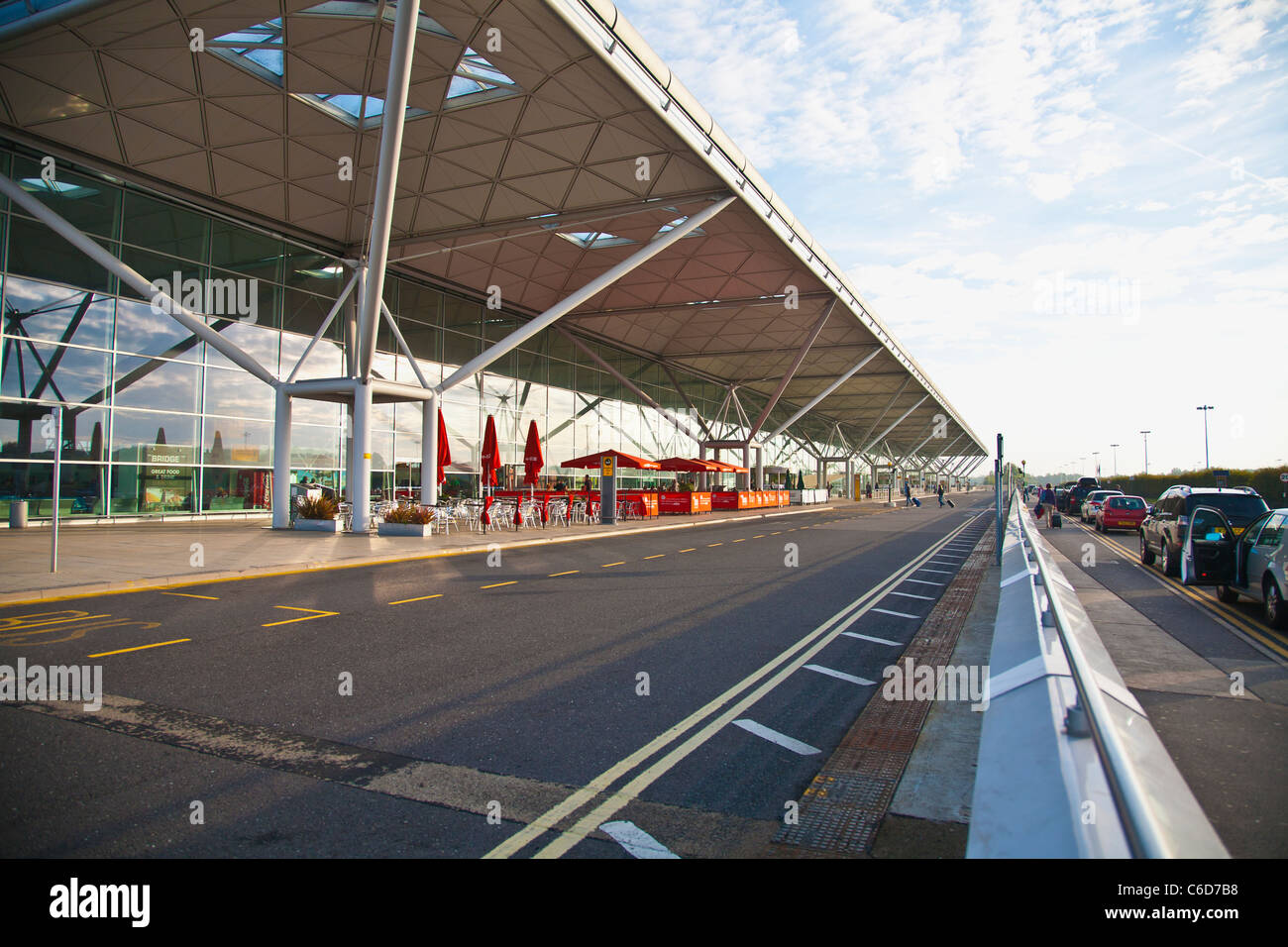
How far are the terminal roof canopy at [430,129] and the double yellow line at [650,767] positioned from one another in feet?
44.5

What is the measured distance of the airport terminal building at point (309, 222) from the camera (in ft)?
55.1

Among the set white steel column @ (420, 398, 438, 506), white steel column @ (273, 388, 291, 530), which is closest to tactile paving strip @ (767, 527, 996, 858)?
white steel column @ (420, 398, 438, 506)

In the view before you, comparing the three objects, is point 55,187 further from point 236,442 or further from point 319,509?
point 319,509

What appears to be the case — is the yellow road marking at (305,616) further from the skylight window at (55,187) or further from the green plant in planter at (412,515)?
the skylight window at (55,187)

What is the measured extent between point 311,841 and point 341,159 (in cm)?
2272

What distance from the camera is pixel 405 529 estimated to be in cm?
2070

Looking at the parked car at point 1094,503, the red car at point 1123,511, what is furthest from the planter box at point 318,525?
the parked car at point 1094,503

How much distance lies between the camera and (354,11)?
16188mm

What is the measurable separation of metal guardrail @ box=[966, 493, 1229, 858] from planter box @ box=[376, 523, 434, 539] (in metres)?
17.5

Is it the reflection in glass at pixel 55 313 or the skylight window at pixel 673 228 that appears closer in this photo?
the reflection in glass at pixel 55 313

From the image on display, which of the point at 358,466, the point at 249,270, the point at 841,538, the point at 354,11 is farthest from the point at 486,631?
the point at 249,270

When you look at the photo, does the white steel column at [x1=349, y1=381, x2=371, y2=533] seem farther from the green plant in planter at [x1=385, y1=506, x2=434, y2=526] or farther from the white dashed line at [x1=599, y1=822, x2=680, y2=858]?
the white dashed line at [x1=599, y1=822, x2=680, y2=858]

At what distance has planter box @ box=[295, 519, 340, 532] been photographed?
2052cm

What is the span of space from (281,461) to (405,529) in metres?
4.49
